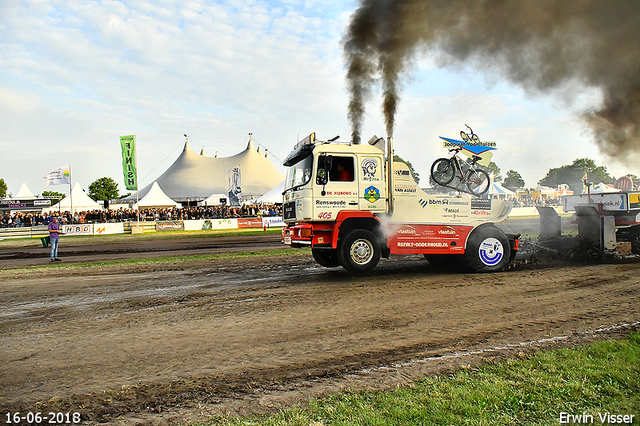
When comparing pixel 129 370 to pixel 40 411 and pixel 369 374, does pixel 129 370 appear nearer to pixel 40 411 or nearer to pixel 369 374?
pixel 40 411

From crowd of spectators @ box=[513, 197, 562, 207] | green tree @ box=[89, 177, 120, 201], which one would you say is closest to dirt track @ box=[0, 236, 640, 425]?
crowd of spectators @ box=[513, 197, 562, 207]

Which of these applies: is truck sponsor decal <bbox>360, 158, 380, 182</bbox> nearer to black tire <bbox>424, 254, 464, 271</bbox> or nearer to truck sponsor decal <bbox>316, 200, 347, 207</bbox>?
truck sponsor decal <bbox>316, 200, 347, 207</bbox>

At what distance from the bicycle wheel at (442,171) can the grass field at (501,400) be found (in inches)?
265

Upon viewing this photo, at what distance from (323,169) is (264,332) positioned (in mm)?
4561

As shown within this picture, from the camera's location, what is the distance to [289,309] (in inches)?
264

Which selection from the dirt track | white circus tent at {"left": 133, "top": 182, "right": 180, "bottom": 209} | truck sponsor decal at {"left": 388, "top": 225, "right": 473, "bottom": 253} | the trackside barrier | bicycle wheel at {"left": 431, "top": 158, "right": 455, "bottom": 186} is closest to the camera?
the dirt track

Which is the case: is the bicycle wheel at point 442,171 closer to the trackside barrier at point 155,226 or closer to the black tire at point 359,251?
the black tire at point 359,251

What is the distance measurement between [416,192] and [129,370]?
720 centimetres

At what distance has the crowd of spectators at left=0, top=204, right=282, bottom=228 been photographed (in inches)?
1410

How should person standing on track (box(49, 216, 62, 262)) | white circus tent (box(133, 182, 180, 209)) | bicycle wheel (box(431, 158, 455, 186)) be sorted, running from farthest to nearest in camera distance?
white circus tent (box(133, 182, 180, 209))
person standing on track (box(49, 216, 62, 262))
bicycle wheel (box(431, 158, 455, 186))

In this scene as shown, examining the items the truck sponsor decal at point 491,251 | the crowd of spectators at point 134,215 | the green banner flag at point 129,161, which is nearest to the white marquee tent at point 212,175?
the crowd of spectators at point 134,215

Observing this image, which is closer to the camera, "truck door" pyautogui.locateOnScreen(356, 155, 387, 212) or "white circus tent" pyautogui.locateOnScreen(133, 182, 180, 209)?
"truck door" pyautogui.locateOnScreen(356, 155, 387, 212)

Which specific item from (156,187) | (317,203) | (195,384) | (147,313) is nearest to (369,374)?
(195,384)

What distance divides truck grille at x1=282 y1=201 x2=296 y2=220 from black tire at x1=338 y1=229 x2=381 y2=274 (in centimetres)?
138
